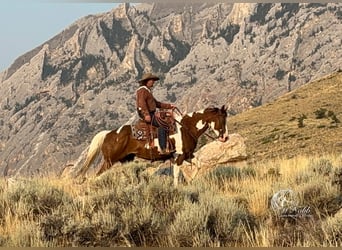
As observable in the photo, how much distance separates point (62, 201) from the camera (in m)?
10.5

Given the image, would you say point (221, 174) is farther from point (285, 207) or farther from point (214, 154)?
point (285, 207)

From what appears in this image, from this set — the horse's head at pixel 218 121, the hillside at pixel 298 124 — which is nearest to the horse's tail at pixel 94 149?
the horse's head at pixel 218 121

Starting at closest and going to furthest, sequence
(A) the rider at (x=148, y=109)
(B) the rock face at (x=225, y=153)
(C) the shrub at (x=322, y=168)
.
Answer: (C) the shrub at (x=322, y=168), (A) the rider at (x=148, y=109), (B) the rock face at (x=225, y=153)

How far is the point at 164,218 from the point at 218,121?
7129 mm

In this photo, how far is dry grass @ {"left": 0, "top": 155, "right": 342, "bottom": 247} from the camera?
8008mm

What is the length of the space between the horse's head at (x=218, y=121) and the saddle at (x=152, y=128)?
50.8 inches

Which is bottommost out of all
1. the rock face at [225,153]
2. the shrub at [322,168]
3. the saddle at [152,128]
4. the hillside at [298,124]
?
the hillside at [298,124]

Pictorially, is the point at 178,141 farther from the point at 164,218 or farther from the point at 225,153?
the point at 164,218

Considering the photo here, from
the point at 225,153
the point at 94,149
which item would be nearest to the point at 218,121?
the point at 94,149

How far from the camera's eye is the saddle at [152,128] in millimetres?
14859

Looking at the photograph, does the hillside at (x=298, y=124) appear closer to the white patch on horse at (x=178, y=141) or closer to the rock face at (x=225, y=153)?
the rock face at (x=225, y=153)

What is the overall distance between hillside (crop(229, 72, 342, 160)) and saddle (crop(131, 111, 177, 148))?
604 inches

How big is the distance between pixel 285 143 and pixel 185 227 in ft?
96.6

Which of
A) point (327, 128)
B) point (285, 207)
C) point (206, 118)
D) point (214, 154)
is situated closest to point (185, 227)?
point (285, 207)
